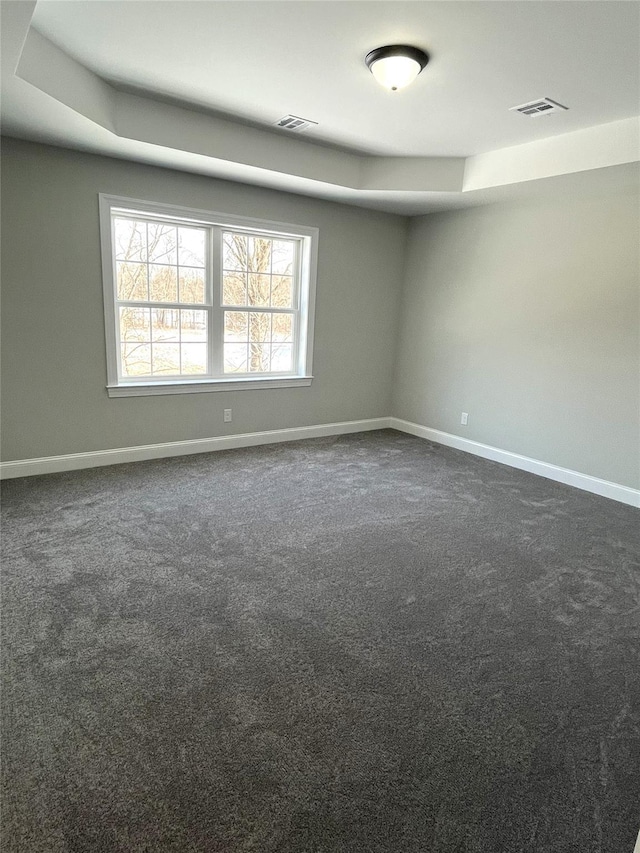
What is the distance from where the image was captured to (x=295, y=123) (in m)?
3.57

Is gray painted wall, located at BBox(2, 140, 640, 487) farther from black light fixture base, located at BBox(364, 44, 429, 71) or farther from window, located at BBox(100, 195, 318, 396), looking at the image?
black light fixture base, located at BBox(364, 44, 429, 71)

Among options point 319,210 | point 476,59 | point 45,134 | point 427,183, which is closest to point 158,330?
point 45,134

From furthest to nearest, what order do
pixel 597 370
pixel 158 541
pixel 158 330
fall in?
pixel 158 330
pixel 597 370
pixel 158 541

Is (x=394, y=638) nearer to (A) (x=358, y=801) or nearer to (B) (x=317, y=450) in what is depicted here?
(A) (x=358, y=801)

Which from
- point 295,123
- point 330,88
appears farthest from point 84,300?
point 330,88

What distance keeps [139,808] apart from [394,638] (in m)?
1.16

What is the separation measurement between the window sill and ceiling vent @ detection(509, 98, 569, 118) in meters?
2.95

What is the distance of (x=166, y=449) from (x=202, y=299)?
1423 millimetres

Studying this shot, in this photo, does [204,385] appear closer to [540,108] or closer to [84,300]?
[84,300]

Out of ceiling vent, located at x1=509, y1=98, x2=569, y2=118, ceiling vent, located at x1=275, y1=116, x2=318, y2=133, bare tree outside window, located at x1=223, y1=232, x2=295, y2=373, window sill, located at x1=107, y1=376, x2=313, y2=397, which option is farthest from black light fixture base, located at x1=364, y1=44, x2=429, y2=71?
window sill, located at x1=107, y1=376, x2=313, y2=397

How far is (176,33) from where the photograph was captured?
2422 millimetres

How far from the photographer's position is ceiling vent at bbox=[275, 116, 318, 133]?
3.49 metres

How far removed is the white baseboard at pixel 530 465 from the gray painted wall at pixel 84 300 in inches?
55.2

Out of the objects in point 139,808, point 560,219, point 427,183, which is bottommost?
point 139,808
